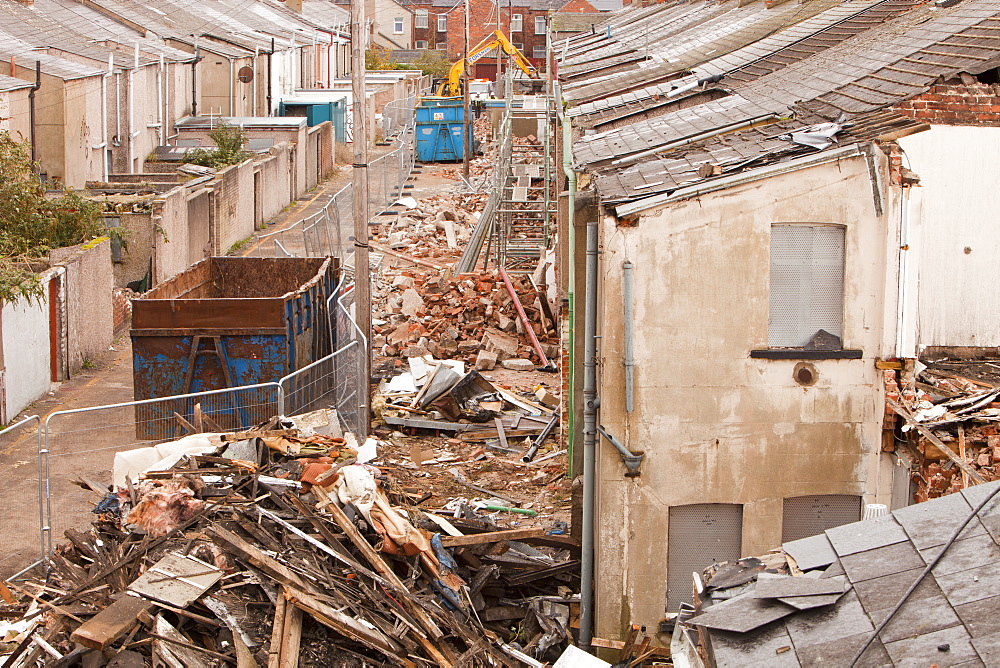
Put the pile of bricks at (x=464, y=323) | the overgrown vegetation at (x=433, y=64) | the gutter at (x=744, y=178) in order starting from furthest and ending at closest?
the overgrown vegetation at (x=433, y=64)
the pile of bricks at (x=464, y=323)
the gutter at (x=744, y=178)

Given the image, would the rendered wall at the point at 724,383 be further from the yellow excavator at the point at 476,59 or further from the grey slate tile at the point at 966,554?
the yellow excavator at the point at 476,59

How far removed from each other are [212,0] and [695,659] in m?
57.8

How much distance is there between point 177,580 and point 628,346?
4398mm

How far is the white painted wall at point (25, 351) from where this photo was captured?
1659 cm

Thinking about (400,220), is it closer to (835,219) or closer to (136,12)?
(136,12)

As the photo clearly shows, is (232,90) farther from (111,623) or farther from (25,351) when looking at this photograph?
(111,623)

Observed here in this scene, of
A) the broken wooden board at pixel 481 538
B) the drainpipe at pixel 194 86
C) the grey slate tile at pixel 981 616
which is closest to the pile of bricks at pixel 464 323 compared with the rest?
the broken wooden board at pixel 481 538

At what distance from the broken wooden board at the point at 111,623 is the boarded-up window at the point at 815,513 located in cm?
582

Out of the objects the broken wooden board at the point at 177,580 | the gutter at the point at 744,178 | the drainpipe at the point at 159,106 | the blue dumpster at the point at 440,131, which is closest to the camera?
the broken wooden board at the point at 177,580

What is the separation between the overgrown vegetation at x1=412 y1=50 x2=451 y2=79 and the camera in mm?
80562

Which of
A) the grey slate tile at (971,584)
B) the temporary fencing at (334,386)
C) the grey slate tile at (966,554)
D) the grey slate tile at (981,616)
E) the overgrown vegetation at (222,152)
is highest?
the overgrown vegetation at (222,152)

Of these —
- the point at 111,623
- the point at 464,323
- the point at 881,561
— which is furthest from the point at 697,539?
the point at 464,323

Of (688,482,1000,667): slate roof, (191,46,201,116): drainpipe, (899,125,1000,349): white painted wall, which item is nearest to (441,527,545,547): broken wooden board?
(899,125,1000,349): white painted wall

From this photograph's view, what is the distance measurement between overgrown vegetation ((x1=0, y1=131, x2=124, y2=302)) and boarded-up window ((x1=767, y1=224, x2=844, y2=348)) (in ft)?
37.5
